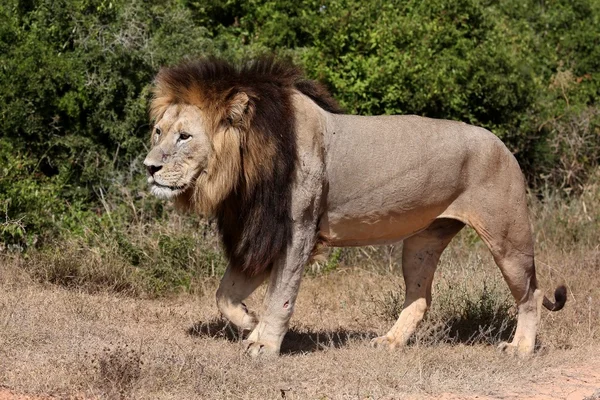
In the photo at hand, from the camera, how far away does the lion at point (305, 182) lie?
590cm

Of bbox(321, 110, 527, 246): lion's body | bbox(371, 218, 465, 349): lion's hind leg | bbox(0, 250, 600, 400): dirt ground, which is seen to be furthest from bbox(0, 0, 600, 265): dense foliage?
bbox(321, 110, 527, 246): lion's body

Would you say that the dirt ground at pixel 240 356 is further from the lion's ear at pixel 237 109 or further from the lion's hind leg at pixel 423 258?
the lion's ear at pixel 237 109

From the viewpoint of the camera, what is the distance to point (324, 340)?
6941 mm

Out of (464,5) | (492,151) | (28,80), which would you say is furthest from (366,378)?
(464,5)

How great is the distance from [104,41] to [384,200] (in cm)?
384

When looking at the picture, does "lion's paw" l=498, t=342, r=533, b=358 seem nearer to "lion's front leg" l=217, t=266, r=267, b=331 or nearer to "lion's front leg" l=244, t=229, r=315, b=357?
"lion's front leg" l=244, t=229, r=315, b=357

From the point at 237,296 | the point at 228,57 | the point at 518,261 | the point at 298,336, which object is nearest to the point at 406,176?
the point at 518,261

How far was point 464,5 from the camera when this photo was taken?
1073 centimetres

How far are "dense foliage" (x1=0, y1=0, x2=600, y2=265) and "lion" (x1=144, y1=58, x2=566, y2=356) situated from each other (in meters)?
2.47

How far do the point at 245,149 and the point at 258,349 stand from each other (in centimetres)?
117

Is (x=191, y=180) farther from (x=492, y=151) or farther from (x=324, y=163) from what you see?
(x=492, y=151)

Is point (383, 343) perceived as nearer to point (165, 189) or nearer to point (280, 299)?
point (280, 299)

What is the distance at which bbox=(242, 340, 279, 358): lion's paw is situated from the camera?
5992 millimetres

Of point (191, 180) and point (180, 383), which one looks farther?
point (191, 180)
